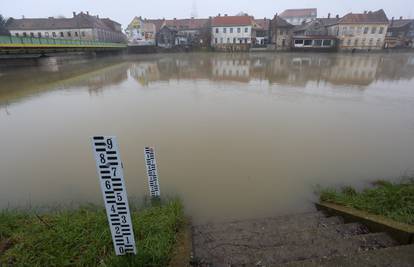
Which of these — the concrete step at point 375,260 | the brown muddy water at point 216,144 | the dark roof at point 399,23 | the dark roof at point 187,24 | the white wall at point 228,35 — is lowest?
the brown muddy water at point 216,144

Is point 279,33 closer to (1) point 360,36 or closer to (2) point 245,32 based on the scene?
(2) point 245,32

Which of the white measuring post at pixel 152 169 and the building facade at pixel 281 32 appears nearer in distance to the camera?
the white measuring post at pixel 152 169

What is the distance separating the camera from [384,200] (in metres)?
3.10

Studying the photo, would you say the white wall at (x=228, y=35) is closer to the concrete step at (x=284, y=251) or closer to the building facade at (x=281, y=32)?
the building facade at (x=281, y=32)

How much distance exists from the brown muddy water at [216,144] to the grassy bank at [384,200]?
0.47 meters

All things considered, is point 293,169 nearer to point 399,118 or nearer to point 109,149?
point 109,149

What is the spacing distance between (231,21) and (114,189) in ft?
187

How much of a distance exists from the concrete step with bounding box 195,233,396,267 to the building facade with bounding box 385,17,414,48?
65.1 m

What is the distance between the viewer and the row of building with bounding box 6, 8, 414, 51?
152ft

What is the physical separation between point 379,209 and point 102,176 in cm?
326

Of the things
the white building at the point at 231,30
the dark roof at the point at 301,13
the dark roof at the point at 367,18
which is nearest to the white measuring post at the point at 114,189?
the white building at the point at 231,30

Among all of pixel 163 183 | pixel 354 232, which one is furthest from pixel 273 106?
pixel 354 232

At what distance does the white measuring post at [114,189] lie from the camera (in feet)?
5.40

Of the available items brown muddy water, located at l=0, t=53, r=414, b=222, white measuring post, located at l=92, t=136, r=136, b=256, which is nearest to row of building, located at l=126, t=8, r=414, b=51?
brown muddy water, located at l=0, t=53, r=414, b=222
